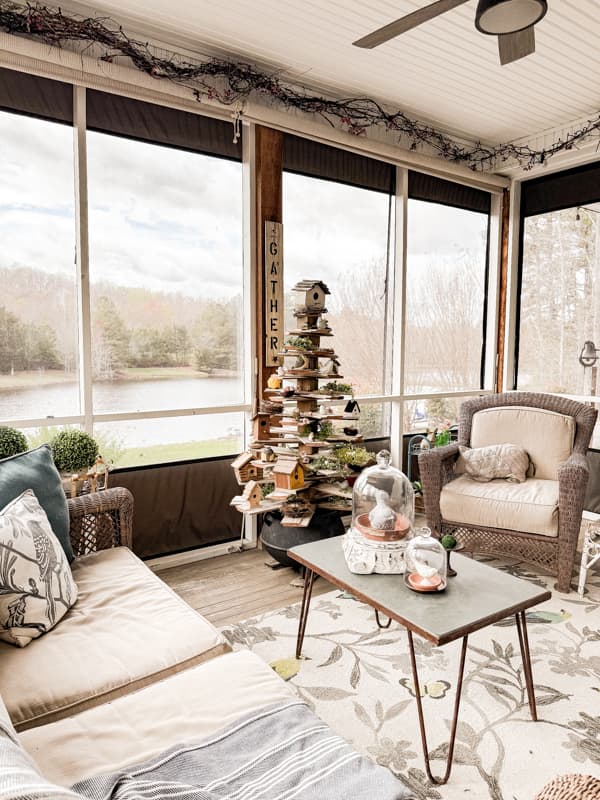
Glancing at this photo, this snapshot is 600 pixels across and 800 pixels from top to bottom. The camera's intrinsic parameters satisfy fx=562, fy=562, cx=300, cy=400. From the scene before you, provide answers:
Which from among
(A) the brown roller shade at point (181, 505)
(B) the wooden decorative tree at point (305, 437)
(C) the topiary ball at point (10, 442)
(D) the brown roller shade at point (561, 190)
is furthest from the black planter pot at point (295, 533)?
(D) the brown roller shade at point (561, 190)

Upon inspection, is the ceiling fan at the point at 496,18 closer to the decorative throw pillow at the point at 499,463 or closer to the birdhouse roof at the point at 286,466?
the birdhouse roof at the point at 286,466

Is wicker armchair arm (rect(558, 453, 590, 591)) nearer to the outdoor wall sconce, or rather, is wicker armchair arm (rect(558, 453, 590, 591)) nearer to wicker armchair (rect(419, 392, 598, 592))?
wicker armchair (rect(419, 392, 598, 592))

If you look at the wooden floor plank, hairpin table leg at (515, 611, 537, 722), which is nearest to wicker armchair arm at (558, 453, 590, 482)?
hairpin table leg at (515, 611, 537, 722)

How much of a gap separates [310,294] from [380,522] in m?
1.48

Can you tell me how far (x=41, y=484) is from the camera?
2021mm

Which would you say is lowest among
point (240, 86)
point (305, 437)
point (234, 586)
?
point (234, 586)

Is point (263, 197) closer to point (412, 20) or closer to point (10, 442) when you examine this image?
point (412, 20)

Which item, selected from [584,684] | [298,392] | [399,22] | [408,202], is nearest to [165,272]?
[298,392]

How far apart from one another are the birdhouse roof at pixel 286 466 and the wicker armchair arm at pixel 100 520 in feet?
3.03

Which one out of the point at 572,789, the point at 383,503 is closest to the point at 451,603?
the point at 383,503

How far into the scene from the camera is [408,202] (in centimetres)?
422

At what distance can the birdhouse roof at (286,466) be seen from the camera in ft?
9.93

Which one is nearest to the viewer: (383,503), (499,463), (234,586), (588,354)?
(383,503)

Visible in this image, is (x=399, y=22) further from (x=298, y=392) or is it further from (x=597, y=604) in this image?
(x=597, y=604)
